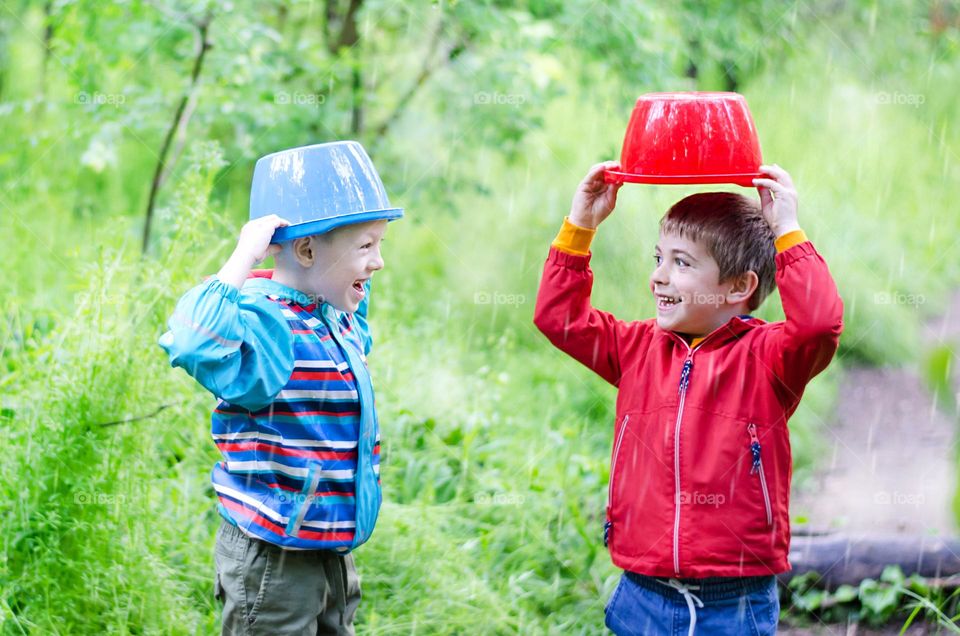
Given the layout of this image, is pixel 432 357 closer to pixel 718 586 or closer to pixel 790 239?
pixel 718 586

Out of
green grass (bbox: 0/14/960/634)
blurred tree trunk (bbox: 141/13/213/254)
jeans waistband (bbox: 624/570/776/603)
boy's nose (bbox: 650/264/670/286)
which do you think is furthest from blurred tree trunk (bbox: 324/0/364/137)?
jeans waistband (bbox: 624/570/776/603)

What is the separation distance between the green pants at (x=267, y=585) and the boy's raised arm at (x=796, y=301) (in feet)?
3.84

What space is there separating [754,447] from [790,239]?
0.49m

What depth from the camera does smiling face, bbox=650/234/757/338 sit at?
2521 mm

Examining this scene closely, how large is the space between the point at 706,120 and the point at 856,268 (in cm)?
446

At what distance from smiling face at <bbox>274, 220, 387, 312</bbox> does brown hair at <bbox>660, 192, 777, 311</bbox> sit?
753mm

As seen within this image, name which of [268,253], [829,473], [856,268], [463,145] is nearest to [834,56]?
[856,268]

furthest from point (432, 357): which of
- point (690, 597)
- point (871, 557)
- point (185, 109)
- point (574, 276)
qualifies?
point (690, 597)

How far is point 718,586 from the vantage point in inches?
97.3

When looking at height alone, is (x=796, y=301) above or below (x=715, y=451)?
above

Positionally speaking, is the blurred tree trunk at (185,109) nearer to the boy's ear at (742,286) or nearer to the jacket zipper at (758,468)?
the boy's ear at (742,286)

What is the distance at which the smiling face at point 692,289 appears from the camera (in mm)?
2521

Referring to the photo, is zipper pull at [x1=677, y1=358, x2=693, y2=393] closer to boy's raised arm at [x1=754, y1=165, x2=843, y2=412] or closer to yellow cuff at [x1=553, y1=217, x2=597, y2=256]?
boy's raised arm at [x1=754, y1=165, x2=843, y2=412]

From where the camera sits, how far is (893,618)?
Result: 362cm
